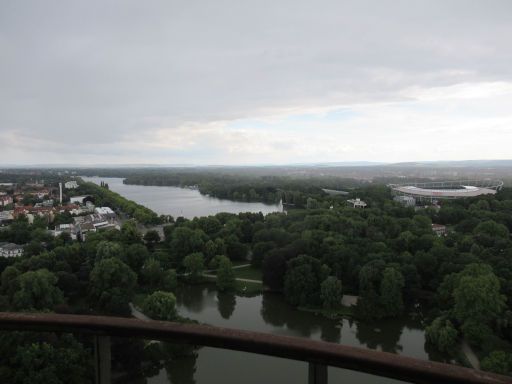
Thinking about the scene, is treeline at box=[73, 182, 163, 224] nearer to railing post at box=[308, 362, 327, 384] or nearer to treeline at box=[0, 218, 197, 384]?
treeline at box=[0, 218, 197, 384]

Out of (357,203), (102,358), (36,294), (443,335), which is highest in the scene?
(102,358)

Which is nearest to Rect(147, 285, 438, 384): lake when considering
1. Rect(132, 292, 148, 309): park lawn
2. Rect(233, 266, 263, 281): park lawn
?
Rect(132, 292, 148, 309): park lawn

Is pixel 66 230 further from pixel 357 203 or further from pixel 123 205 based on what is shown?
pixel 357 203

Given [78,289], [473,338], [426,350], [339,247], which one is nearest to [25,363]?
[78,289]

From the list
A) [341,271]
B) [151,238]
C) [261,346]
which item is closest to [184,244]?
[151,238]

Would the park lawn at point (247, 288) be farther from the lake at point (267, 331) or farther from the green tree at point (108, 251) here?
the green tree at point (108, 251)

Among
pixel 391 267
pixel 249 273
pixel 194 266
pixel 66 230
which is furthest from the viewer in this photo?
pixel 66 230

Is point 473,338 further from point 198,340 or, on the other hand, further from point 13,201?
point 13,201

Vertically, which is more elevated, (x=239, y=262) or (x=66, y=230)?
(x=66, y=230)
